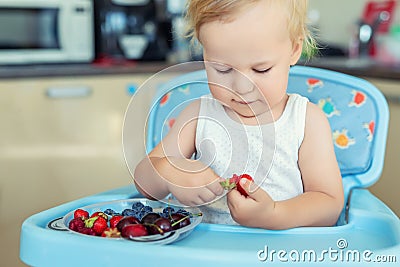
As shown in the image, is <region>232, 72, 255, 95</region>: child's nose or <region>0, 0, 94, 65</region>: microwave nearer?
<region>232, 72, 255, 95</region>: child's nose

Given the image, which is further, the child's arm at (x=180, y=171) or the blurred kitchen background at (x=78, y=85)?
the blurred kitchen background at (x=78, y=85)

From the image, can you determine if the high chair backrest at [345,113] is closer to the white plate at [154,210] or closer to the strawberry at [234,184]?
the white plate at [154,210]

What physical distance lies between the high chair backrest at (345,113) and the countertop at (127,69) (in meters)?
0.84

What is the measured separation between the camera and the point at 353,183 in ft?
4.40

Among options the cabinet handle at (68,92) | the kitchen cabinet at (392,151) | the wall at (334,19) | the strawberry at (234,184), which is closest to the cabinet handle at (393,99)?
the kitchen cabinet at (392,151)

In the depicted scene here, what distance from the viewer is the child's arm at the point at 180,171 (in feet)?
3.11

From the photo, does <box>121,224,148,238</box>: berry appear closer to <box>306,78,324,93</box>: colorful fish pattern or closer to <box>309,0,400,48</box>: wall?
<box>306,78,324,93</box>: colorful fish pattern

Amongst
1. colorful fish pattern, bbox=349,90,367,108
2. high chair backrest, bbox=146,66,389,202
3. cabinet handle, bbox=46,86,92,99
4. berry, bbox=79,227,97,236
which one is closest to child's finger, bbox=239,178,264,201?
berry, bbox=79,227,97,236

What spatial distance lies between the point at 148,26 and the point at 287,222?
187cm

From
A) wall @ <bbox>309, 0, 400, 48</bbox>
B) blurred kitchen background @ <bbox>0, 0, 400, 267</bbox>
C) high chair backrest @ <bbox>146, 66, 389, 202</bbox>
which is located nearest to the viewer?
high chair backrest @ <bbox>146, 66, 389, 202</bbox>

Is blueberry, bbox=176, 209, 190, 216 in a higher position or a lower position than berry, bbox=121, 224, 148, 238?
lower

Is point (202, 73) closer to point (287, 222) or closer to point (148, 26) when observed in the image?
point (287, 222)

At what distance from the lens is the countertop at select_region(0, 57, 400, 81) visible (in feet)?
7.59

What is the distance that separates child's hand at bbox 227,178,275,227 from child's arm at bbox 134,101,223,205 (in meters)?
0.03
